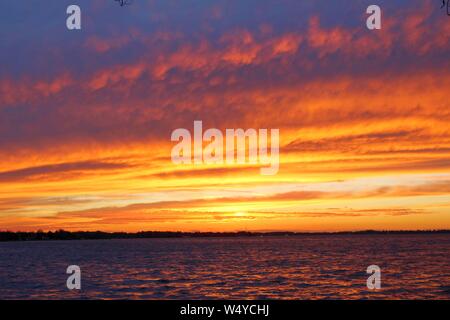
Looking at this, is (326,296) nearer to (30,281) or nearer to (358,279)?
(358,279)

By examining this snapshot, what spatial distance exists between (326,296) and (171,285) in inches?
702
